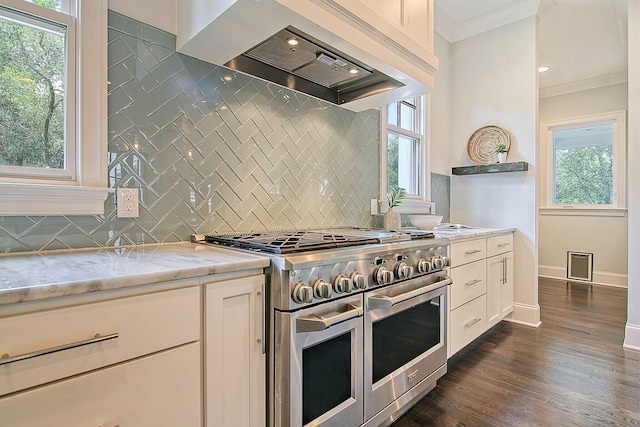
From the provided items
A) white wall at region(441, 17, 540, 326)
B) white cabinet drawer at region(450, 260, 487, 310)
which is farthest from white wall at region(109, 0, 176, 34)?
white wall at region(441, 17, 540, 326)

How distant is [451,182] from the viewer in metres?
3.68

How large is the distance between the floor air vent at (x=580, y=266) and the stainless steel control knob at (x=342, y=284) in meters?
5.13

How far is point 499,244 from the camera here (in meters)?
2.78

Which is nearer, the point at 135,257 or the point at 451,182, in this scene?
the point at 135,257

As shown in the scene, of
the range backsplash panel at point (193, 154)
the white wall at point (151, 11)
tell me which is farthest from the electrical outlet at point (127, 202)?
the white wall at point (151, 11)

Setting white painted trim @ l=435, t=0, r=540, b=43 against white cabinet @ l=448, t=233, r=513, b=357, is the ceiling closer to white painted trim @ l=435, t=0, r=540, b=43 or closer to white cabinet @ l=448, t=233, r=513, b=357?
white painted trim @ l=435, t=0, r=540, b=43

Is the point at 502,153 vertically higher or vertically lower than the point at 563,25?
lower

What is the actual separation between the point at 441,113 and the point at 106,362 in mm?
3595

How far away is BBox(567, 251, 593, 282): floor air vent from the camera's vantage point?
473 cm

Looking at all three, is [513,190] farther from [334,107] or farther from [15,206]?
[15,206]

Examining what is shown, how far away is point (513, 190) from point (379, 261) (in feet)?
7.90

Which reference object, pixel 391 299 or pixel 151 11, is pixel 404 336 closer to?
pixel 391 299

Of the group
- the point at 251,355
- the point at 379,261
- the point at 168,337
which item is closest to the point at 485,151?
the point at 379,261

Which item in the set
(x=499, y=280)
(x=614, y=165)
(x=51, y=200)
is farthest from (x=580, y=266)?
(x=51, y=200)
